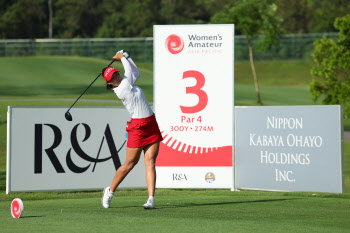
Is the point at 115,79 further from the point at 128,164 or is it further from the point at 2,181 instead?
the point at 2,181

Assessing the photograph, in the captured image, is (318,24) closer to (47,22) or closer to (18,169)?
(47,22)

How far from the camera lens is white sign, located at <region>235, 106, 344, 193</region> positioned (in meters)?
10.9

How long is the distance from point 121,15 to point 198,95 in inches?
2329

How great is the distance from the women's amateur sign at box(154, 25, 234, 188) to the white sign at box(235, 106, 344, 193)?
30 cm

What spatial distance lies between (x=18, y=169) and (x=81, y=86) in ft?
94.6

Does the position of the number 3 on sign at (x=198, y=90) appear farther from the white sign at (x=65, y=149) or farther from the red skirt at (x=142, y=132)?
the red skirt at (x=142, y=132)

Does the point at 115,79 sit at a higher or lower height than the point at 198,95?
lower

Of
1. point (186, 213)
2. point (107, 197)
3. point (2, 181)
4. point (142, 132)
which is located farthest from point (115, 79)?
point (2, 181)

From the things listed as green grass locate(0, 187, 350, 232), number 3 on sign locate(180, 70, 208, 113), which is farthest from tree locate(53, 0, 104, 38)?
green grass locate(0, 187, 350, 232)

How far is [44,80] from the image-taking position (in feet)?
135

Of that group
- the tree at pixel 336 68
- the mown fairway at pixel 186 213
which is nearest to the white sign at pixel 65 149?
the mown fairway at pixel 186 213

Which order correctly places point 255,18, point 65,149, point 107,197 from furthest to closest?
point 255,18 → point 65,149 → point 107,197

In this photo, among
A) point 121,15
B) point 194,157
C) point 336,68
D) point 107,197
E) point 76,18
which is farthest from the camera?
point 76,18

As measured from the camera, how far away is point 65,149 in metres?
11.8
